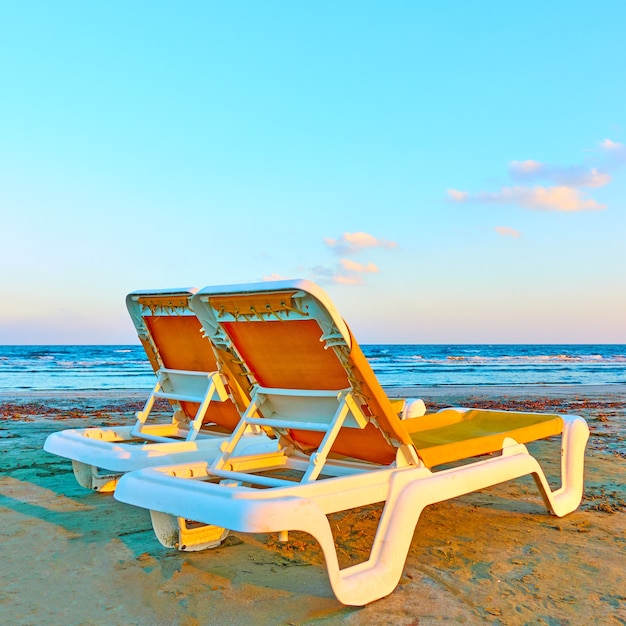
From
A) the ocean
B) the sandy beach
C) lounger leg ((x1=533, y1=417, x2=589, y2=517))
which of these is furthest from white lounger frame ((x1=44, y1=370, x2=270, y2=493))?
the ocean

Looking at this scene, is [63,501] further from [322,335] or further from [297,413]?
[322,335]

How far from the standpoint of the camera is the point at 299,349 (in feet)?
12.5

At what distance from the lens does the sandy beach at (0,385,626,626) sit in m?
2.96

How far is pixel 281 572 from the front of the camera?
3502mm

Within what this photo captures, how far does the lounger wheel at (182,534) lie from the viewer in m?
3.61

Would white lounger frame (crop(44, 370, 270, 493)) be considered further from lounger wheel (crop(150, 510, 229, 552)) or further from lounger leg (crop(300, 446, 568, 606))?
lounger leg (crop(300, 446, 568, 606))

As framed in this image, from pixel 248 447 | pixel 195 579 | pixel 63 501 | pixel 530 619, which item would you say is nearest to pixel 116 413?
pixel 63 501

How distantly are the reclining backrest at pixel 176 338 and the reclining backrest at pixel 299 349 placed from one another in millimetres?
912

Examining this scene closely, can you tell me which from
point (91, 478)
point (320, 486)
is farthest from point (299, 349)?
point (91, 478)

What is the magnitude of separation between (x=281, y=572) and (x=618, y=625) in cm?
172

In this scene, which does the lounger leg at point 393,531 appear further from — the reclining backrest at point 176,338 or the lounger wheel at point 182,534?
the reclining backrest at point 176,338

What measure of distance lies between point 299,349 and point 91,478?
2.72m

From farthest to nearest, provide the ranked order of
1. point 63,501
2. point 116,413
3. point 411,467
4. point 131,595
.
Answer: point 116,413 < point 63,501 < point 411,467 < point 131,595

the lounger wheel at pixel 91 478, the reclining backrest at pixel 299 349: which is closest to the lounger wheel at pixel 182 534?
the reclining backrest at pixel 299 349
